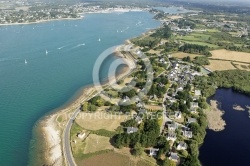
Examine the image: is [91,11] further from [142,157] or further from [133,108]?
[142,157]

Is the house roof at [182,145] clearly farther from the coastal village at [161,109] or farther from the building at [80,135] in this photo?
the building at [80,135]

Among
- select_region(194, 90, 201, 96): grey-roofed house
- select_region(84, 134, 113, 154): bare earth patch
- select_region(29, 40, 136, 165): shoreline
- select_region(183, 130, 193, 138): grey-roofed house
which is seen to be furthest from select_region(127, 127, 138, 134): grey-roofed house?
select_region(194, 90, 201, 96): grey-roofed house

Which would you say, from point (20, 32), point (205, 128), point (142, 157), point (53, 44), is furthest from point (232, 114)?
point (20, 32)

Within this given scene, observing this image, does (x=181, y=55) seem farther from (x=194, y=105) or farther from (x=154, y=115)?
(x=154, y=115)

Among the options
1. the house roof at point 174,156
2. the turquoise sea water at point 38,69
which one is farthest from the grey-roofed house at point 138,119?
the turquoise sea water at point 38,69

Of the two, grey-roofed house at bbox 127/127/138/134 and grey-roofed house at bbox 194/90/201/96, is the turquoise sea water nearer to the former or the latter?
grey-roofed house at bbox 127/127/138/134

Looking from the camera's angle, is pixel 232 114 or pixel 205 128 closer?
pixel 205 128

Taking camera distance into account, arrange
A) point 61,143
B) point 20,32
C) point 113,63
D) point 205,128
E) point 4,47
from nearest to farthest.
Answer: point 61,143 < point 205,128 < point 113,63 < point 4,47 < point 20,32
